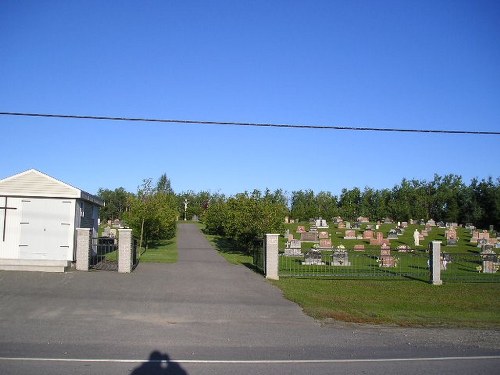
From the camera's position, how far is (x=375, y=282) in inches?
733

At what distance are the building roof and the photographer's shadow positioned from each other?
1405 centimetres

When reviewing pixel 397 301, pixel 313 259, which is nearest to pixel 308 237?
pixel 313 259

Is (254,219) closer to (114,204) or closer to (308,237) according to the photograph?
(308,237)

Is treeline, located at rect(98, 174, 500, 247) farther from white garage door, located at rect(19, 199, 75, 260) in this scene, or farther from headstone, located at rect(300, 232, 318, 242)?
white garage door, located at rect(19, 199, 75, 260)

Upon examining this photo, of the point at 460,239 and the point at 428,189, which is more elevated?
the point at 428,189

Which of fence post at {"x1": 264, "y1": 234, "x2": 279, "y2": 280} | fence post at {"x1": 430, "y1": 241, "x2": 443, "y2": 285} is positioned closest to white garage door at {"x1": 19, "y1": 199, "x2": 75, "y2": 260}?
fence post at {"x1": 264, "y1": 234, "x2": 279, "y2": 280}

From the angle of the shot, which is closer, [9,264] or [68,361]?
[68,361]

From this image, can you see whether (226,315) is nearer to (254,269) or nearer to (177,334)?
(177,334)

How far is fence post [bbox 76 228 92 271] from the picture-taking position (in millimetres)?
18094

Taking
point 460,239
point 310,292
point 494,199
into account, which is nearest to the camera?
point 310,292

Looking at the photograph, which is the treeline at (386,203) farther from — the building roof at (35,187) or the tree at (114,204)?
the building roof at (35,187)

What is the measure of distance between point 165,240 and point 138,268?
2018 cm

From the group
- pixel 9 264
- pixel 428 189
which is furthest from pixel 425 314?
pixel 428 189

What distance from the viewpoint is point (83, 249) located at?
18.2m
